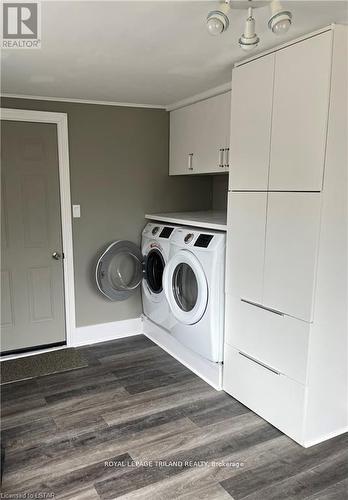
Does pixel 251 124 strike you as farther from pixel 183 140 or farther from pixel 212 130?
pixel 183 140

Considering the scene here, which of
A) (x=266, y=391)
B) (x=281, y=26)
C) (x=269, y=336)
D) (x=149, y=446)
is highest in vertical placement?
(x=281, y=26)

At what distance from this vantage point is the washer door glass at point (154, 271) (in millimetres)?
3523

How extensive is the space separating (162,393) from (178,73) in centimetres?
226

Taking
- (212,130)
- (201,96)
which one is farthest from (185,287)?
(201,96)

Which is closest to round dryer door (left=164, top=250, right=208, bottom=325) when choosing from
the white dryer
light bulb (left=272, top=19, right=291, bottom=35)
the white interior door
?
the white dryer

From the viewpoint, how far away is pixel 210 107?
3.12 metres

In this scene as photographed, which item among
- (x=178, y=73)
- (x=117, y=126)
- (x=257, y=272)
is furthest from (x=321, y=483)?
(x=117, y=126)

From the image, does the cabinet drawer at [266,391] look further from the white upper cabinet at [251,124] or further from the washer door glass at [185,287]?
the white upper cabinet at [251,124]

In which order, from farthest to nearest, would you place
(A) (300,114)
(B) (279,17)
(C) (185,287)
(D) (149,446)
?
1. (C) (185,287)
2. (D) (149,446)
3. (A) (300,114)
4. (B) (279,17)

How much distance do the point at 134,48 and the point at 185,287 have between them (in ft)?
6.01

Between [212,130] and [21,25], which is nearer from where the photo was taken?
[21,25]

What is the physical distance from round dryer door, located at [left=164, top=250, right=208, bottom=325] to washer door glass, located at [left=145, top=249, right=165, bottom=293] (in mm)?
290

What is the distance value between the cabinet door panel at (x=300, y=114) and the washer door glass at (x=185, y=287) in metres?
1.17

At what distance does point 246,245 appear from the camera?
2.43 metres
